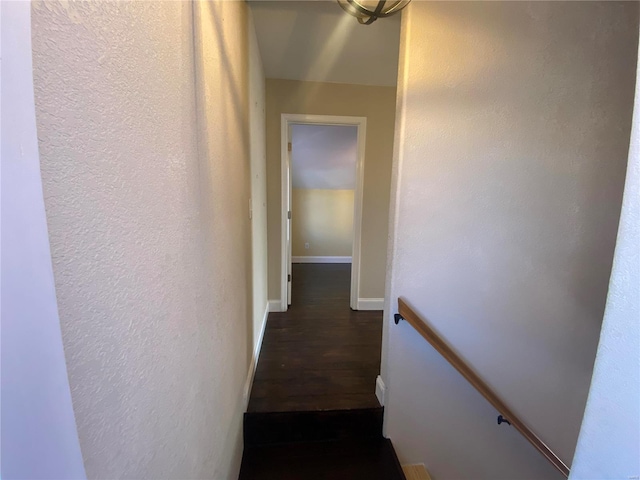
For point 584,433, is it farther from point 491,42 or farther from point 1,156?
point 491,42

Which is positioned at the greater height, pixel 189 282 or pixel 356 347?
pixel 189 282

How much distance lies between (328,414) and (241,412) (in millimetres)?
481

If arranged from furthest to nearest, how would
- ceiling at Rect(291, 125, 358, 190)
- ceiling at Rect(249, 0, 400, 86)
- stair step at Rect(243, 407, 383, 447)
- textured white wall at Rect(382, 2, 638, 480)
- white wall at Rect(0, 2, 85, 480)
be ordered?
ceiling at Rect(291, 125, 358, 190) → ceiling at Rect(249, 0, 400, 86) → stair step at Rect(243, 407, 383, 447) → textured white wall at Rect(382, 2, 638, 480) → white wall at Rect(0, 2, 85, 480)

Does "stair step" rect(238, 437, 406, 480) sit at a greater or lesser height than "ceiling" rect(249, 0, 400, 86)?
lesser

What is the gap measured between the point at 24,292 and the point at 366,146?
2.63m

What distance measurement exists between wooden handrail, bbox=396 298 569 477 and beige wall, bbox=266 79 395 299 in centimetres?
136

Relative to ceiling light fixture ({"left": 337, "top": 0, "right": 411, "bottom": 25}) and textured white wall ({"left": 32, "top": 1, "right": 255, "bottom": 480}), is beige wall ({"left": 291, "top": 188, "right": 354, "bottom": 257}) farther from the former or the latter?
textured white wall ({"left": 32, "top": 1, "right": 255, "bottom": 480})

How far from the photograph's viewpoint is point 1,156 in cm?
23

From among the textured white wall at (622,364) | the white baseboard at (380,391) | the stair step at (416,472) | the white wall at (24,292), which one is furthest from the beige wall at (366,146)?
the white wall at (24,292)

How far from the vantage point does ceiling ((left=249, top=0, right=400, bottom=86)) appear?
157cm

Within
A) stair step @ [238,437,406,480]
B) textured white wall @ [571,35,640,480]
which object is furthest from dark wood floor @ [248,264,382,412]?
textured white wall @ [571,35,640,480]

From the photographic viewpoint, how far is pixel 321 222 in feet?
16.4

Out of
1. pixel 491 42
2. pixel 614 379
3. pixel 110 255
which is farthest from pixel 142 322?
pixel 491 42

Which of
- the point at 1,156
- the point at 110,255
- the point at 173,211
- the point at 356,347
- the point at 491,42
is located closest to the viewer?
the point at 1,156
